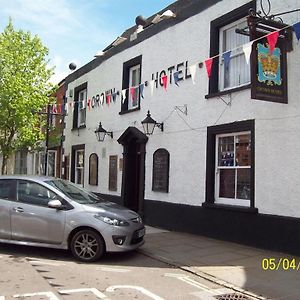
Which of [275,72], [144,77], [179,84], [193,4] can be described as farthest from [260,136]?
[144,77]

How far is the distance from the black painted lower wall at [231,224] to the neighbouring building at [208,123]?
24mm

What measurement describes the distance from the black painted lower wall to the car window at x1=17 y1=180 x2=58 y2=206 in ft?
13.2

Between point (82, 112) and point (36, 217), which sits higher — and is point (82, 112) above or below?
above

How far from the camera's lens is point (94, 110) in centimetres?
1725

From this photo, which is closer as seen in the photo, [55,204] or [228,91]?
[55,204]

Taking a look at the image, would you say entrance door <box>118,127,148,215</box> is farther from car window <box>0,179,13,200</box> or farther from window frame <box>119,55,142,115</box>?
car window <box>0,179,13,200</box>

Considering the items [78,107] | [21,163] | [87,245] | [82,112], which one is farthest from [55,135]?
[87,245]

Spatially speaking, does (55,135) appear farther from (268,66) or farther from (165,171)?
(268,66)

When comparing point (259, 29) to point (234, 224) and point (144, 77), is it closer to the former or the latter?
point (234, 224)

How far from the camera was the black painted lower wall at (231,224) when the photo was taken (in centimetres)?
862

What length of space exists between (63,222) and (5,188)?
1.56 m

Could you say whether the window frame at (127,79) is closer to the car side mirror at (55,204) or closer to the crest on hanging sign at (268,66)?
the crest on hanging sign at (268,66)

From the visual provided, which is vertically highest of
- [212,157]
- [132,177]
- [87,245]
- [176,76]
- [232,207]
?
[176,76]

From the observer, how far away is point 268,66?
8.41 meters
